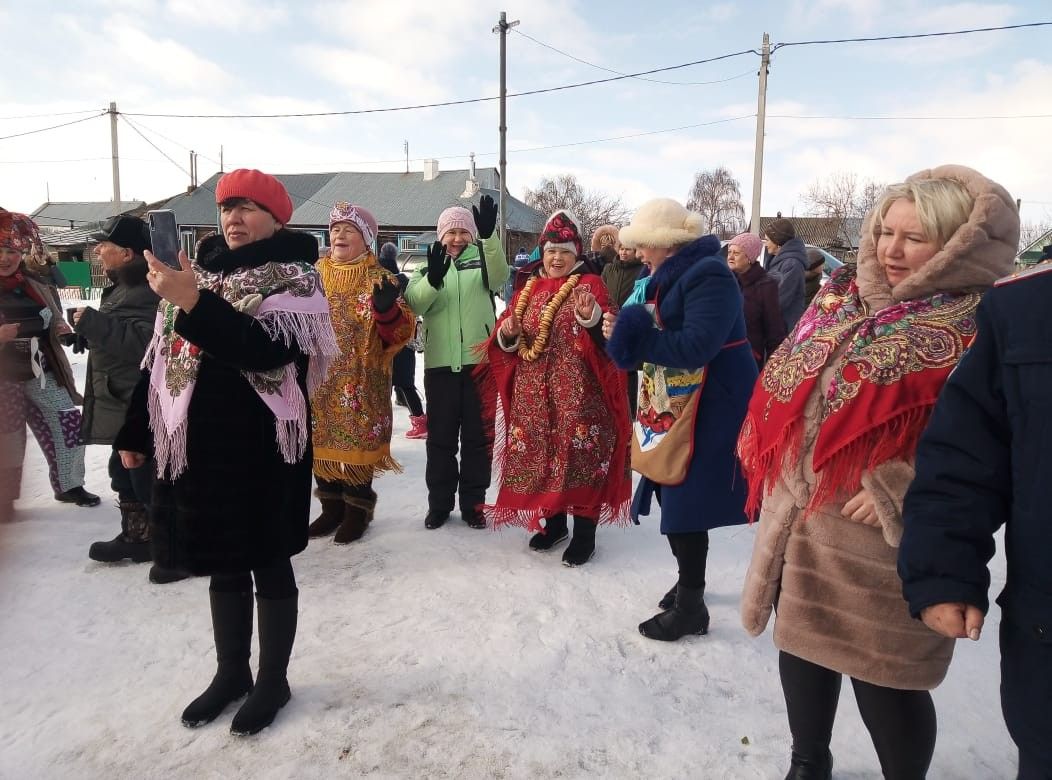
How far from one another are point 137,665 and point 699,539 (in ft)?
7.07

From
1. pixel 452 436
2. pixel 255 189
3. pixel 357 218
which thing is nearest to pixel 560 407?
pixel 452 436

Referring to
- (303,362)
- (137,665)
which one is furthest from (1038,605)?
(137,665)

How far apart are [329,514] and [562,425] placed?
1.47m

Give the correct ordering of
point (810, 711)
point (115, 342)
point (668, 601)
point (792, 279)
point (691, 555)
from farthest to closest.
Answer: point (792, 279) < point (115, 342) < point (668, 601) < point (691, 555) < point (810, 711)

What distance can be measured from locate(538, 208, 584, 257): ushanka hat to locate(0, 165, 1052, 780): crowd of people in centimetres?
1

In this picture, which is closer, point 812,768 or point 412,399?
point 812,768

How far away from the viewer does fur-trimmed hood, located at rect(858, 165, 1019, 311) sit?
1.42m

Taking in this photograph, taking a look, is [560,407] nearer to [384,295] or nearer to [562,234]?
[562,234]

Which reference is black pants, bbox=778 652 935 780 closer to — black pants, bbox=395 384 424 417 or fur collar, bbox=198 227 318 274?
fur collar, bbox=198 227 318 274

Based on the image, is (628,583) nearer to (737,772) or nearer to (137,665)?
(737,772)

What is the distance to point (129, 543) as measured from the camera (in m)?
3.37

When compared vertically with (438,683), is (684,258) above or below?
above

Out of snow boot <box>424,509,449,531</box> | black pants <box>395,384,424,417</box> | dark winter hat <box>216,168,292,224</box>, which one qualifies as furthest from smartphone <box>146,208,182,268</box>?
black pants <box>395,384,424,417</box>

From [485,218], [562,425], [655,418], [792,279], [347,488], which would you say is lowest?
[347,488]
